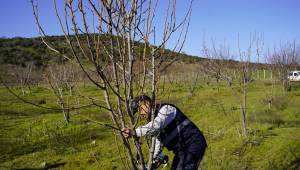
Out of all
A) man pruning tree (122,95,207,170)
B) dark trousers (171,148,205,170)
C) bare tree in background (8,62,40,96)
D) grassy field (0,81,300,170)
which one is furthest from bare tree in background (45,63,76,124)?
bare tree in background (8,62,40,96)

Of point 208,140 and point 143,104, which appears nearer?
point 143,104

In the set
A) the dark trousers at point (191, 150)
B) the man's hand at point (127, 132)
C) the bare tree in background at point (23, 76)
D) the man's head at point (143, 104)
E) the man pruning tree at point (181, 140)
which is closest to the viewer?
the man's hand at point (127, 132)

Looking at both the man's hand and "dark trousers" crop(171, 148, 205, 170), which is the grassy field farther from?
the man's hand

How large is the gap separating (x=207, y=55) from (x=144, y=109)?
19.6 meters

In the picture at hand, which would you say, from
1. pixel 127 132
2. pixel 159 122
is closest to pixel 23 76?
pixel 159 122

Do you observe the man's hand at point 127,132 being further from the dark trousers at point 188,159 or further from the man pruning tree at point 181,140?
the dark trousers at point 188,159

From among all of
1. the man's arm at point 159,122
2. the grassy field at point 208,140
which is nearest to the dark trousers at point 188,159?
the man's arm at point 159,122

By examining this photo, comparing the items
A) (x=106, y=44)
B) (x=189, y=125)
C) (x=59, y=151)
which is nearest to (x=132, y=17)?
(x=106, y=44)

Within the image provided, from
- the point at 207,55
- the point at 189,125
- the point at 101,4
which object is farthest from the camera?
the point at 207,55

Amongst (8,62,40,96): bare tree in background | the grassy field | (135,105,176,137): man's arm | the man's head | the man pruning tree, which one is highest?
(8,62,40,96): bare tree in background

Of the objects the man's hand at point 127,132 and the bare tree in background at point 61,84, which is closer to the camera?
the man's hand at point 127,132

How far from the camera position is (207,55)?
22.0 m

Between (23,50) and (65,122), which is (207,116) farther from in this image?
(23,50)

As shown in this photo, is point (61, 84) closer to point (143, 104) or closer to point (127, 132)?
point (143, 104)
